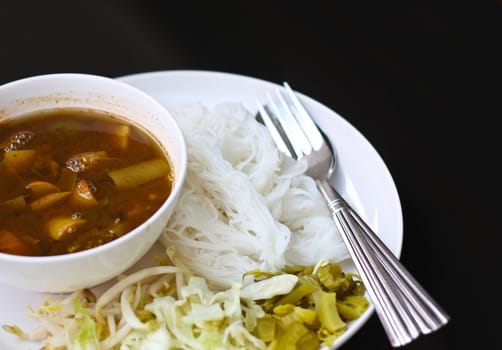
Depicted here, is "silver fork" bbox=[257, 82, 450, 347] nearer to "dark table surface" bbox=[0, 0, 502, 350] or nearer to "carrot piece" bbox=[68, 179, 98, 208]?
"dark table surface" bbox=[0, 0, 502, 350]

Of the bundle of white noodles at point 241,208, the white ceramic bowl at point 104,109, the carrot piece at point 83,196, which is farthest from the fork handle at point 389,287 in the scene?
the carrot piece at point 83,196

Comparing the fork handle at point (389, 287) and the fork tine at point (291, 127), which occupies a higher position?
the fork tine at point (291, 127)

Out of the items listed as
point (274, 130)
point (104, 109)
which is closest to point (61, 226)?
point (104, 109)

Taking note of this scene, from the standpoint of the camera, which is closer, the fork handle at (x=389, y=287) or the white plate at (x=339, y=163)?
the fork handle at (x=389, y=287)

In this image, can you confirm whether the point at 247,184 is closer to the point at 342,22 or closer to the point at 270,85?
the point at 270,85

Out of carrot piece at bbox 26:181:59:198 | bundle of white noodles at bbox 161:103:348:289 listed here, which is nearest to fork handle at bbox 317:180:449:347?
bundle of white noodles at bbox 161:103:348:289

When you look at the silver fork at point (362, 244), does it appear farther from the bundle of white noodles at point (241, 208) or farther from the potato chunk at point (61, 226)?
the potato chunk at point (61, 226)

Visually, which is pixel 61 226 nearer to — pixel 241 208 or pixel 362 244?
pixel 241 208
